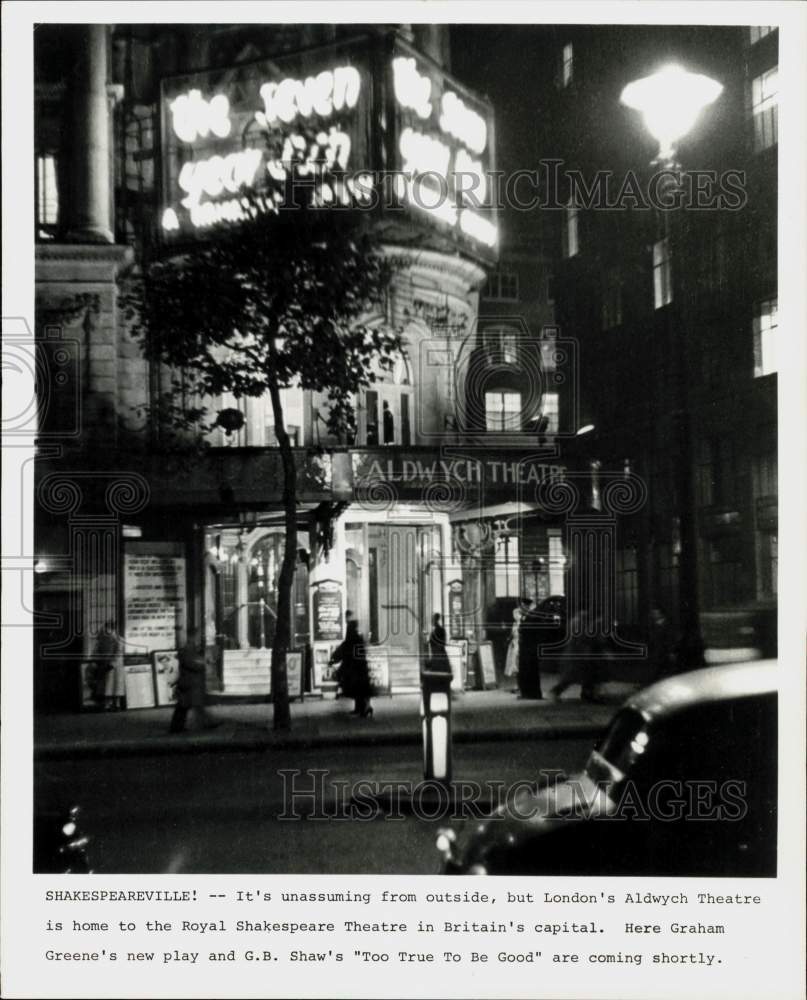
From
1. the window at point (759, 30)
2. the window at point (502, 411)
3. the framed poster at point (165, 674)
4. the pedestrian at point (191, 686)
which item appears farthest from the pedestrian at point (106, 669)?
the window at point (759, 30)

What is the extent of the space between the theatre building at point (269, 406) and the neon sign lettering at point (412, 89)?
2 centimetres

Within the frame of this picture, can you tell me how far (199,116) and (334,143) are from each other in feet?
3.21

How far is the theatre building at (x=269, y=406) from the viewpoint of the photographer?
4527 millimetres

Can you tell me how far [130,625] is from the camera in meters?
5.10

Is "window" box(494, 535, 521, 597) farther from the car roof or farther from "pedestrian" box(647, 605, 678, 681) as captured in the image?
the car roof

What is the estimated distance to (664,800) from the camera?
148 inches

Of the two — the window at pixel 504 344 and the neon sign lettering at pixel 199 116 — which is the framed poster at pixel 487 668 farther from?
the neon sign lettering at pixel 199 116

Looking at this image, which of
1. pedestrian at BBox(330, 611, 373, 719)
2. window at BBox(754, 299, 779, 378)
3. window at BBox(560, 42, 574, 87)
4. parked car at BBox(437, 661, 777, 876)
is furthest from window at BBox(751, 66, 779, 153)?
pedestrian at BBox(330, 611, 373, 719)

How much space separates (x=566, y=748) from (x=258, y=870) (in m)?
1.70

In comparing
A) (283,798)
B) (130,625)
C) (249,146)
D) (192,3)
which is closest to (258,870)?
(283,798)

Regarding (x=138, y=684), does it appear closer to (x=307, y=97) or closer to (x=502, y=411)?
(x=502, y=411)

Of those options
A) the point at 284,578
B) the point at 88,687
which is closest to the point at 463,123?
the point at 284,578

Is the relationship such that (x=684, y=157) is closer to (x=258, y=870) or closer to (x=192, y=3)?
(x=192, y=3)

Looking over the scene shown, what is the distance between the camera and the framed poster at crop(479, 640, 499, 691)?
5047 mm
